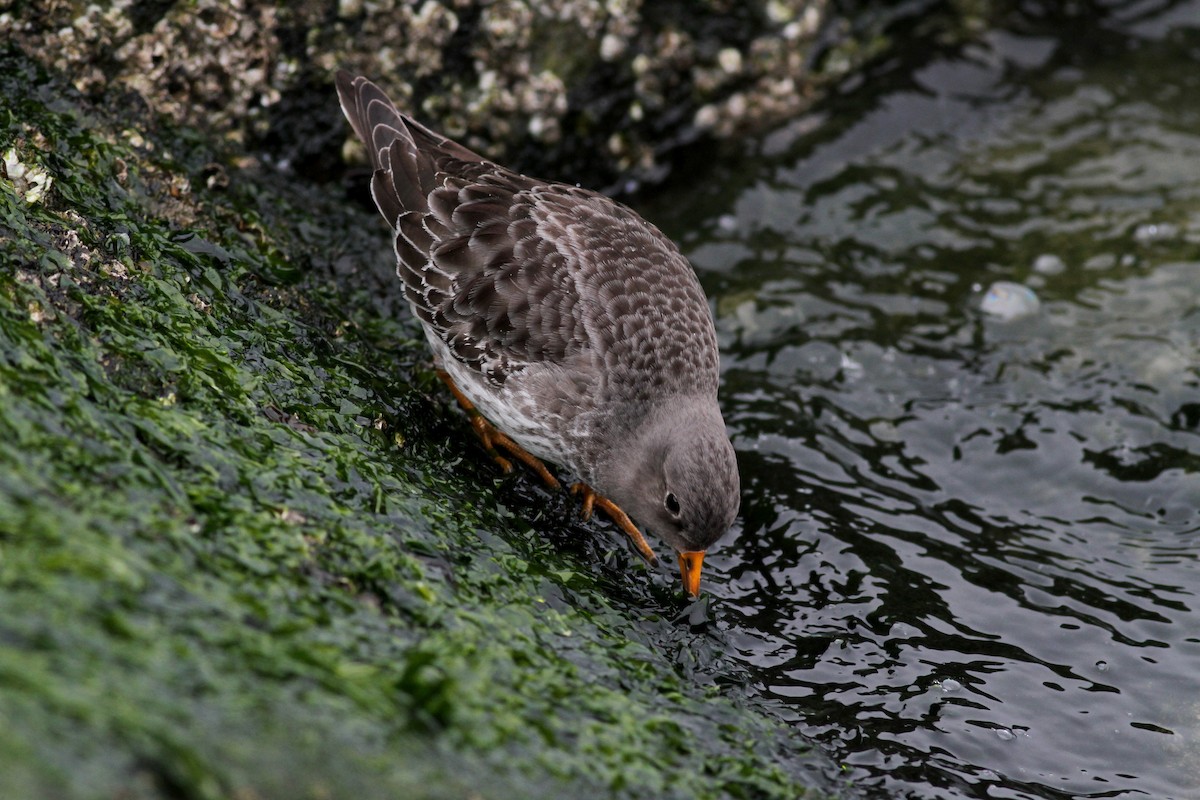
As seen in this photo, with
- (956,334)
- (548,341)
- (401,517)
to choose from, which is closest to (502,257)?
(548,341)

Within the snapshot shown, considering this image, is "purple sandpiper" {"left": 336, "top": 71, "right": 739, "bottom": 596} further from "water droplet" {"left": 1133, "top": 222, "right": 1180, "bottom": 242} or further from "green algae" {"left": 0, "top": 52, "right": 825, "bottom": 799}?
"water droplet" {"left": 1133, "top": 222, "right": 1180, "bottom": 242}

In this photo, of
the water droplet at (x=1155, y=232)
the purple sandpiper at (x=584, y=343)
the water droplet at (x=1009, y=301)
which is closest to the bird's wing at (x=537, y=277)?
the purple sandpiper at (x=584, y=343)

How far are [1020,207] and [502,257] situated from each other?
4569mm

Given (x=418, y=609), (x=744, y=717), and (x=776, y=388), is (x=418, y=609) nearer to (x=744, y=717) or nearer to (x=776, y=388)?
(x=744, y=717)

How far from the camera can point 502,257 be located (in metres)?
5.26

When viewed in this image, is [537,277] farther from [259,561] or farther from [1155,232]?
[1155,232]

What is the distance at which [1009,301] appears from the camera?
285 inches

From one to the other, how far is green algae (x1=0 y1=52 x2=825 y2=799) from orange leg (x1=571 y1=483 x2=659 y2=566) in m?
0.16

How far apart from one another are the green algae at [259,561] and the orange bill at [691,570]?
0.11 metres

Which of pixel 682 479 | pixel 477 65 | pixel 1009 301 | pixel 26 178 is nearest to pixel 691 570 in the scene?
pixel 682 479

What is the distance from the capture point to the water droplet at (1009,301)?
23.6 feet

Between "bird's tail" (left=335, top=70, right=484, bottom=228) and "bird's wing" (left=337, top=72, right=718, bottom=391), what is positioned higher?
"bird's tail" (left=335, top=70, right=484, bottom=228)

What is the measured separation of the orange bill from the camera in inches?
193

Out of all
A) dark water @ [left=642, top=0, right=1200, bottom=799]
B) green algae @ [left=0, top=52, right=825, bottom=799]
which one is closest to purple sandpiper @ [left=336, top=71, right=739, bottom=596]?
green algae @ [left=0, top=52, right=825, bottom=799]
